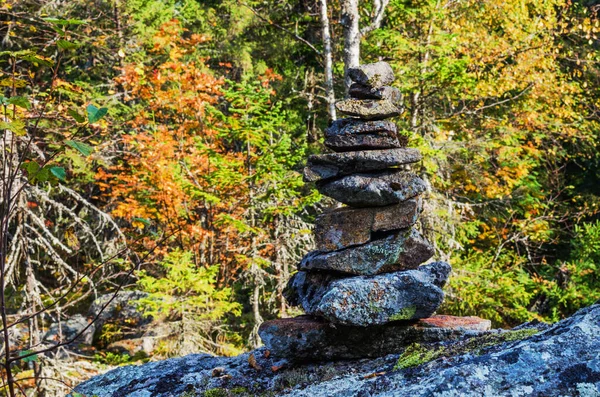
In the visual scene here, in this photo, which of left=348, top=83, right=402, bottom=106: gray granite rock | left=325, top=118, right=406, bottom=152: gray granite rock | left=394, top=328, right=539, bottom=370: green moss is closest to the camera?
left=394, top=328, right=539, bottom=370: green moss

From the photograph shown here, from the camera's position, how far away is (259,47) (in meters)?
16.6

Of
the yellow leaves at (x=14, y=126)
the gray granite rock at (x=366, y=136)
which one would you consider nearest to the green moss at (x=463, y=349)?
the gray granite rock at (x=366, y=136)

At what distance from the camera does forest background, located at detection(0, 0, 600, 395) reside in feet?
34.4

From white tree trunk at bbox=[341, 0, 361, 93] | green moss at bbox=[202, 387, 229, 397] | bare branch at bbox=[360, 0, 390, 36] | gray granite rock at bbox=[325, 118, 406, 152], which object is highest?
bare branch at bbox=[360, 0, 390, 36]

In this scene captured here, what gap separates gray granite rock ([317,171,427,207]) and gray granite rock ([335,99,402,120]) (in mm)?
576

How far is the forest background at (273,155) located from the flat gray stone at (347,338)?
5090 millimetres

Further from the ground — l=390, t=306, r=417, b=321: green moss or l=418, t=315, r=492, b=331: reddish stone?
l=390, t=306, r=417, b=321: green moss

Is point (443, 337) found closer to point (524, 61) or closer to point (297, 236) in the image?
point (297, 236)

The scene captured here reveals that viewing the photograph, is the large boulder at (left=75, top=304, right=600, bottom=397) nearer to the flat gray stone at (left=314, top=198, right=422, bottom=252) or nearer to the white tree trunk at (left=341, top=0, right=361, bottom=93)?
the flat gray stone at (left=314, top=198, right=422, bottom=252)

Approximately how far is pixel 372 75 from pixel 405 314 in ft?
7.51

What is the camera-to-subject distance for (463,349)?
152 inches

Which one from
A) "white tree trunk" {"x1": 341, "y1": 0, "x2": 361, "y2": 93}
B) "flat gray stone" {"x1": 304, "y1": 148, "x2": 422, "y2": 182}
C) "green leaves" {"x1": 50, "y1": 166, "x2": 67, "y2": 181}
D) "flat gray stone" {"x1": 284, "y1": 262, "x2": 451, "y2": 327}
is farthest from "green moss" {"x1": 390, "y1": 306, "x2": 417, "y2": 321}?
"white tree trunk" {"x1": 341, "y1": 0, "x2": 361, "y2": 93}

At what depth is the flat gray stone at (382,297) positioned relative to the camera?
4512 millimetres

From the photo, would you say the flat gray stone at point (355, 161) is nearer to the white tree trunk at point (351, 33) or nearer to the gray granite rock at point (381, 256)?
the gray granite rock at point (381, 256)
